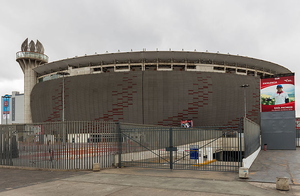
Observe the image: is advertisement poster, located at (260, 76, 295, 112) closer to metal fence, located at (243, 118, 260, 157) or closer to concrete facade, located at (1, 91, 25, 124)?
metal fence, located at (243, 118, 260, 157)

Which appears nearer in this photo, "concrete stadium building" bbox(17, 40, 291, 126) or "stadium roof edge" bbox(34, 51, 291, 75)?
"concrete stadium building" bbox(17, 40, 291, 126)

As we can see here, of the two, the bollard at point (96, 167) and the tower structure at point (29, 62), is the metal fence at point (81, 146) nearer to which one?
the bollard at point (96, 167)

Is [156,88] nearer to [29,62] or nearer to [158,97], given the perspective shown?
[158,97]

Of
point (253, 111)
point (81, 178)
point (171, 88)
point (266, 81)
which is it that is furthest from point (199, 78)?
point (81, 178)

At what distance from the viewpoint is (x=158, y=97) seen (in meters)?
63.6

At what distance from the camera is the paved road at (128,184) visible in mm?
10328

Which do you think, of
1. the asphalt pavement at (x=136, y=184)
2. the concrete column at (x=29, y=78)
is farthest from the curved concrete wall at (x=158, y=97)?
the asphalt pavement at (x=136, y=184)

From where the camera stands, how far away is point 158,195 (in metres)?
9.73

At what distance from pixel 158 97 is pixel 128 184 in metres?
52.0

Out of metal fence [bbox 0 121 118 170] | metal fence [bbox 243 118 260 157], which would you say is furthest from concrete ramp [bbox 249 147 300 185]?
metal fence [bbox 0 121 118 170]

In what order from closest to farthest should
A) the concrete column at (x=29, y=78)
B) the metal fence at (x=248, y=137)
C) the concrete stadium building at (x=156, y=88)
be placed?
the metal fence at (x=248, y=137) < the concrete stadium building at (x=156, y=88) < the concrete column at (x=29, y=78)

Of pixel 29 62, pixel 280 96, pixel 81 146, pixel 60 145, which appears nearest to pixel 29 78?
pixel 29 62

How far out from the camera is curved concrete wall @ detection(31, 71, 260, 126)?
6341 centimetres

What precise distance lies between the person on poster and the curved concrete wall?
27.5 m
